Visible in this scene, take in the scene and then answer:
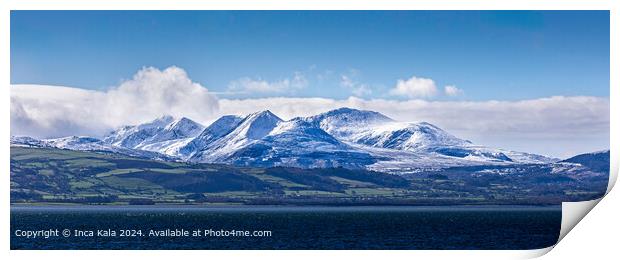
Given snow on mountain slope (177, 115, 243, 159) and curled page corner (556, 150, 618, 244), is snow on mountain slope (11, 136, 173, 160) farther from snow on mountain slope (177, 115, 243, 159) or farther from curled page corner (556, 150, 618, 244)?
curled page corner (556, 150, 618, 244)

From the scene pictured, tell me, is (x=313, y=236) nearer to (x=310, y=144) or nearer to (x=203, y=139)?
(x=310, y=144)

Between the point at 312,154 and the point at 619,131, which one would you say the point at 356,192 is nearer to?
the point at 312,154

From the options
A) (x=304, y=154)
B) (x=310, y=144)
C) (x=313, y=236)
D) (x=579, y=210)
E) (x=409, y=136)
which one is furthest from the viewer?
(x=304, y=154)

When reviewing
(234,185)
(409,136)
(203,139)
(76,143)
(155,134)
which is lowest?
(234,185)

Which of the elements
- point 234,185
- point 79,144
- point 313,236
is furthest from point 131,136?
point 313,236

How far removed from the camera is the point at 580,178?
122m

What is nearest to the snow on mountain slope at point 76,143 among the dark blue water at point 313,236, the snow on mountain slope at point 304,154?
the snow on mountain slope at point 304,154

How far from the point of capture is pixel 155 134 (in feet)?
512

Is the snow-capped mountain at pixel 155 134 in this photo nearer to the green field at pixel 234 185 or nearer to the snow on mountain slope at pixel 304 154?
the green field at pixel 234 185

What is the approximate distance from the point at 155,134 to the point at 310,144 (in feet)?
120

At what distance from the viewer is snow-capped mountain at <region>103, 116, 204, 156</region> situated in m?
122

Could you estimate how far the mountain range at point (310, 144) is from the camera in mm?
136250

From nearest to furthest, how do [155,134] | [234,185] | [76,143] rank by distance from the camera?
[234,185], [76,143], [155,134]

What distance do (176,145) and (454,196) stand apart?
63.2 meters
